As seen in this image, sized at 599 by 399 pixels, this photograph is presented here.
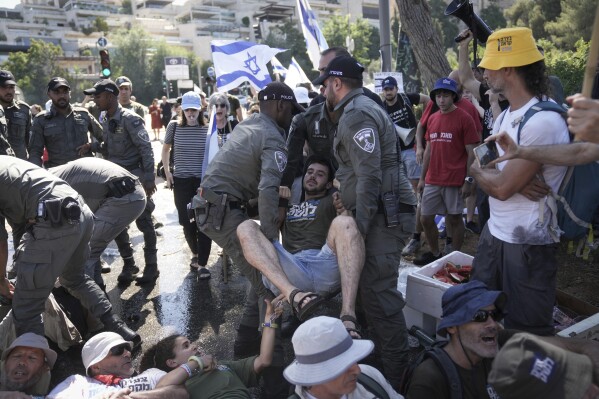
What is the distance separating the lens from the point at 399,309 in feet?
12.0

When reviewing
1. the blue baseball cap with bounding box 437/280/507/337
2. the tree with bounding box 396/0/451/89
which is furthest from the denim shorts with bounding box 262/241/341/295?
the tree with bounding box 396/0/451/89

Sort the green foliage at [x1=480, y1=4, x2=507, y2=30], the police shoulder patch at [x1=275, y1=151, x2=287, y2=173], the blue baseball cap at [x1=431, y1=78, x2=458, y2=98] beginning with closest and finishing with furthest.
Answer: the police shoulder patch at [x1=275, y1=151, x2=287, y2=173]
the blue baseball cap at [x1=431, y1=78, x2=458, y2=98]
the green foliage at [x1=480, y1=4, x2=507, y2=30]

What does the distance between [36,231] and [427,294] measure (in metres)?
2.95

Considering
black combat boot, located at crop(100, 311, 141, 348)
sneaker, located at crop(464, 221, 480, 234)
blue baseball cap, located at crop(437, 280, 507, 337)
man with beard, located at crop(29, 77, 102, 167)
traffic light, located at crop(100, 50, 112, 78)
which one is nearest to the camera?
blue baseball cap, located at crop(437, 280, 507, 337)

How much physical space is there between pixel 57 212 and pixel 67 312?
1.16 m

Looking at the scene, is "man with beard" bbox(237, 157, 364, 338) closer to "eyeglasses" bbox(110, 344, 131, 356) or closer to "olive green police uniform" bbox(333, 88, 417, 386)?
"olive green police uniform" bbox(333, 88, 417, 386)

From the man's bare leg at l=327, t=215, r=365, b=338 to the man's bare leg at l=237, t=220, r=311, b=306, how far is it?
0.33 m

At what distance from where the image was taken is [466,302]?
111 inches

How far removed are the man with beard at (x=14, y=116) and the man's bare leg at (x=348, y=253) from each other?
232 inches

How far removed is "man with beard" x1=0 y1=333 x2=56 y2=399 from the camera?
3.42m

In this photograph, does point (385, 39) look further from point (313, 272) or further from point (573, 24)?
point (573, 24)

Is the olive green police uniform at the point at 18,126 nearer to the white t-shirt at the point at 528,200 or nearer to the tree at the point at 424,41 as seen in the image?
the tree at the point at 424,41

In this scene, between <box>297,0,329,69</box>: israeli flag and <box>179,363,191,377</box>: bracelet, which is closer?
<box>179,363,191,377</box>: bracelet

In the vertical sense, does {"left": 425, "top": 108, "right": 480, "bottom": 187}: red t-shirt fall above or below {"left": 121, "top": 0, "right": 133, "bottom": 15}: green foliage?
below
